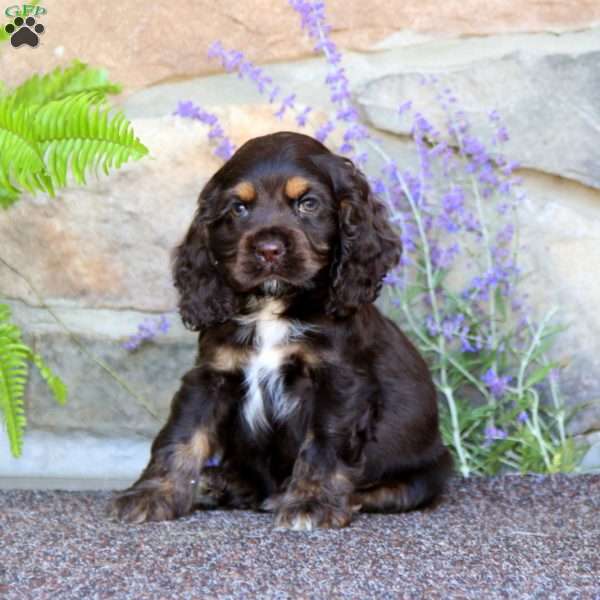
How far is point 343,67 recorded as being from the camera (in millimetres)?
4508

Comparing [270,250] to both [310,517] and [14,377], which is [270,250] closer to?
[310,517]

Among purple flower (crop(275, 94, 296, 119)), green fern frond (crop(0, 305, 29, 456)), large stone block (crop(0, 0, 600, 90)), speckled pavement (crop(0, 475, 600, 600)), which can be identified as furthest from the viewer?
large stone block (crop(0, 0, 600, 90))

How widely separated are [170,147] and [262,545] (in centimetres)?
188

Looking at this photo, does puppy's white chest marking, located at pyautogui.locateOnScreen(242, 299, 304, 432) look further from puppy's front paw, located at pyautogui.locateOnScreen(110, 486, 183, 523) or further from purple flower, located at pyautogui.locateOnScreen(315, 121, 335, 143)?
purple flower, located at pyautogui.locateOnScreen(315, 121, 335, 143)

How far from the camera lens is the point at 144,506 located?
3.52 m

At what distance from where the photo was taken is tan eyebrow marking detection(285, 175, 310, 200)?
3.51 metres

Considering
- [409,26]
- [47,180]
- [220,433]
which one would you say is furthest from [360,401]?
[409,26]

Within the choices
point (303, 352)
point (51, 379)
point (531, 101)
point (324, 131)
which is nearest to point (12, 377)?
point (51, 379)

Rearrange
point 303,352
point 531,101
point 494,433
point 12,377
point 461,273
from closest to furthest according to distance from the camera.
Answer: point 303,352
point 12,377
point 494,433
point 531,101
point 461,273

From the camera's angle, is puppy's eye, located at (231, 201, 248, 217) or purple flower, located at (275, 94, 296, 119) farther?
purple flower, located at (275, 94, 296, 119)

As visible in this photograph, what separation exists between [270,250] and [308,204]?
0.78 ft

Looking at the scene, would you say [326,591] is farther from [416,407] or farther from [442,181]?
[442,181]

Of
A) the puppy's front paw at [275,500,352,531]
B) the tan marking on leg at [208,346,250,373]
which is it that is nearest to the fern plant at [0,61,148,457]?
the tan marking on leg at [208,346,250,373]

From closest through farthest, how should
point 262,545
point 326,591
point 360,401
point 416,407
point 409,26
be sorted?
1. point 326,591
2. point 262,545
3. point 360,401
4. point 416,407
5. point 409,26
